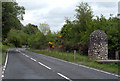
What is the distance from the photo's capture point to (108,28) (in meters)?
24.7

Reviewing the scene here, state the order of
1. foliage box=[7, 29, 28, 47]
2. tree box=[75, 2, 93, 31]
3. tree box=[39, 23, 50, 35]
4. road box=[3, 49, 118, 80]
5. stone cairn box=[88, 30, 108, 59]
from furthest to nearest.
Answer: foliage box=[7, 29, 28, 47] < tree box=[39, 23, 50, 35] < tree box=[75, 2, 93, 31] < stone cairn box=[88, 30, 108, 59] < road box=[3, 49, 118, 80]

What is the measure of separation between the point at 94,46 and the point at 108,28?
540cm

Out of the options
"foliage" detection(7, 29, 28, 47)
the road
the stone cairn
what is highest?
"foliage" detection(7, 29, 28, 47)

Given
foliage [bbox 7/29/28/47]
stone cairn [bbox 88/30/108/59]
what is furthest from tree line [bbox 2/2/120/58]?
foliage [bbox 7/29/28/47]

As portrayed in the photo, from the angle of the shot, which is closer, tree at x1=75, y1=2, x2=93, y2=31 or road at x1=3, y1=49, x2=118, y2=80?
road at x1=3, y1=49, x2=118, y2=80

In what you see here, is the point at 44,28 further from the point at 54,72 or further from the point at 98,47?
the point at 54,72

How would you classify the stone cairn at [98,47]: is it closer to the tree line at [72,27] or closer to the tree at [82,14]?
the tree line at [72,27]

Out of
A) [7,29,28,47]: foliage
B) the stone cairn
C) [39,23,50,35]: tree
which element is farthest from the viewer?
[7,29,28,47]: foliage

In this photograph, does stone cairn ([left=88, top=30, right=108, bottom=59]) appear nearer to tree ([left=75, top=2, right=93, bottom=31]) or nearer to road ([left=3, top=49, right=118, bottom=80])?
road ([left=3, top=49, right=118, bottom=80])

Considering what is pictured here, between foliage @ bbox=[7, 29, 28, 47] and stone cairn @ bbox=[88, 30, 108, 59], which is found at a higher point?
foliage @ bbox=[7, 29, 28, 47]

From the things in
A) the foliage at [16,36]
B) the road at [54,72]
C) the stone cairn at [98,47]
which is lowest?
the road at [54,72]

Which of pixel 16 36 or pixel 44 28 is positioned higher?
pixel 44 28

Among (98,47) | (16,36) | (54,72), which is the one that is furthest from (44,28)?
(54,72)

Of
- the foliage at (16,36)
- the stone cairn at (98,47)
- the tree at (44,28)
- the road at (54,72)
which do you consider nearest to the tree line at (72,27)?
the tree at (44,28)
